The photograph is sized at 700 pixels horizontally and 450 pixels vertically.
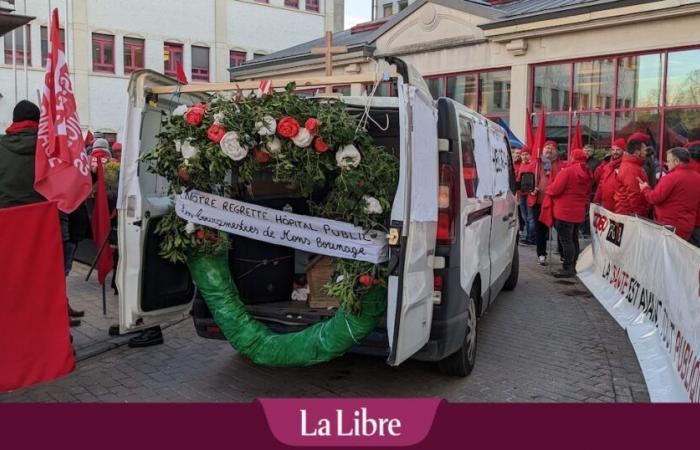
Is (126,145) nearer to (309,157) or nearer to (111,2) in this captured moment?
(309,157)

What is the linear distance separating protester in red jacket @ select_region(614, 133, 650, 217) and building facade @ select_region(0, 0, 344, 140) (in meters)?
24.5

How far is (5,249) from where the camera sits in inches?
161

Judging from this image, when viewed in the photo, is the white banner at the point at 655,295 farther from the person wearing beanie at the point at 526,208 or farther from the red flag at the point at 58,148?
the red flag at the point at 58,148

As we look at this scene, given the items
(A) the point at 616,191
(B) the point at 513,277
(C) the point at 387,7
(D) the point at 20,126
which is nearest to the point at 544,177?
(A) the point at 616,191

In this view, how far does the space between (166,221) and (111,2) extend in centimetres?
2837

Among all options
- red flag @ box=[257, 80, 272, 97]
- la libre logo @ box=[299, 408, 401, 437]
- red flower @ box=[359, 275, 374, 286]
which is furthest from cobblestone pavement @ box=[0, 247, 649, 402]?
red flag @ box=[257, 80, 272, 97]

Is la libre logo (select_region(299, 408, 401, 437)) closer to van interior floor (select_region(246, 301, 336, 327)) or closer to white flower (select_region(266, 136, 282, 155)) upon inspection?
van interior floor (select_region(246, 301, 336, 327))

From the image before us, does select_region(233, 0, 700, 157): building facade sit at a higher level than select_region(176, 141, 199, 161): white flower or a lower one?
higher

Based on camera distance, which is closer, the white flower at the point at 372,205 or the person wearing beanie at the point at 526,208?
the white flower at the point at 372,205

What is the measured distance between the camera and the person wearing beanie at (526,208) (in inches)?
483

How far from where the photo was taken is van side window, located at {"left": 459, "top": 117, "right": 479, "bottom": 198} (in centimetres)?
493

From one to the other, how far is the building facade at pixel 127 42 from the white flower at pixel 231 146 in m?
25.5

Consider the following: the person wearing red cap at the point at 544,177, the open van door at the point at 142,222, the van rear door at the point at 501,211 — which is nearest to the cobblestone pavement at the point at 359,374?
the open van door at the point at 142,222

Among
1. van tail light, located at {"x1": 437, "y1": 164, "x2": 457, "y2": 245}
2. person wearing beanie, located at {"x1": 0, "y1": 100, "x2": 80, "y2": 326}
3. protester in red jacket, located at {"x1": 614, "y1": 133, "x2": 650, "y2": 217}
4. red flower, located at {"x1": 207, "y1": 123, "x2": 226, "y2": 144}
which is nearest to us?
red flower, located at {"x1": 207, "y1": 123, "x2": 226, "y2": 144}
